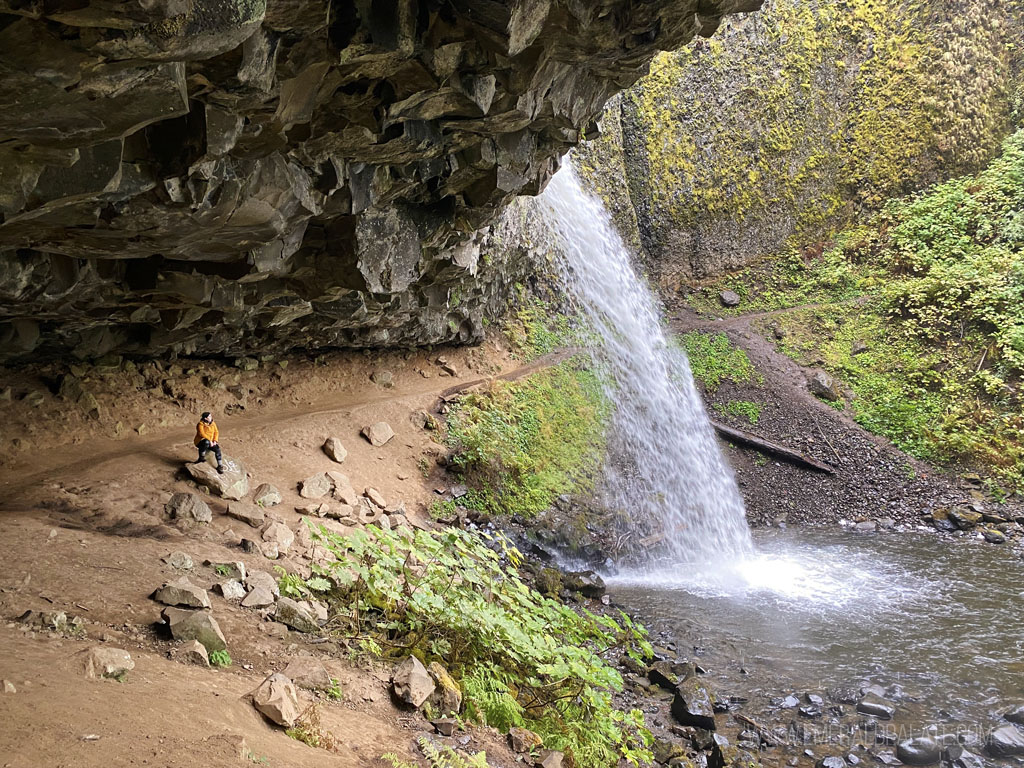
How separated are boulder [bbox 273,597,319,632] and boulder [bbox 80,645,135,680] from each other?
1694mm

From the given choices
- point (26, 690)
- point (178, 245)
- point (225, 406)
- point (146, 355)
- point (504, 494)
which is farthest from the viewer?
point (504, 494)

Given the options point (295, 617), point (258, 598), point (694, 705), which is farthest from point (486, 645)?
point (694, 705)

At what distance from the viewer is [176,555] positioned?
7203 mm

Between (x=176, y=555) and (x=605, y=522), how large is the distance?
8702 millimetres

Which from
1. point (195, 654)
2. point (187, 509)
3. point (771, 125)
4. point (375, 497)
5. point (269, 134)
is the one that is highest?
point (771, 125)

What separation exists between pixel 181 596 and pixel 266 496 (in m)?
4.03

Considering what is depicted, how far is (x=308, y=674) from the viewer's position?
215 inches

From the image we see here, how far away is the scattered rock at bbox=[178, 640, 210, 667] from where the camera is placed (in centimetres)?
520

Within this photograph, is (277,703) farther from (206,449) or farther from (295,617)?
(206,449)

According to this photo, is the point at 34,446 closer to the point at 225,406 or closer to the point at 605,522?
the point at 225,406

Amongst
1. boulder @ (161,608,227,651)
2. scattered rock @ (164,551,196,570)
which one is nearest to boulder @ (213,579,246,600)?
scattered rock @ (164,551,196,570)

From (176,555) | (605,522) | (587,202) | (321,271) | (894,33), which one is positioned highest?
(894,33)

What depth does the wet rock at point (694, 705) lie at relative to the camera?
7.77 m

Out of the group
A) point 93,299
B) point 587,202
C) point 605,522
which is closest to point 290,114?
point 93,299
